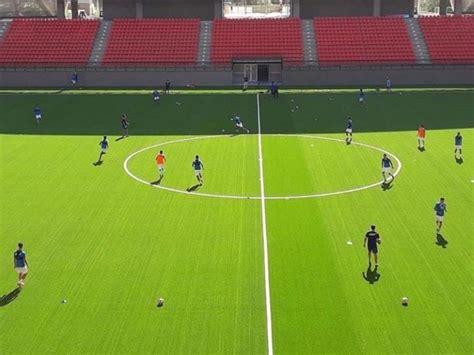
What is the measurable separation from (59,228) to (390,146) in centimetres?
2285

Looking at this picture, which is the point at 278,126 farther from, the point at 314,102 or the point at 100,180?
the point at 100,180

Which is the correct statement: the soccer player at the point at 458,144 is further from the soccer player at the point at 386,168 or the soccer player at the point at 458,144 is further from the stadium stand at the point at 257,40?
the stadium stand at the point at 257,40

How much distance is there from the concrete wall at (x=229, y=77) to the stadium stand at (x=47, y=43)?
3.07 metres

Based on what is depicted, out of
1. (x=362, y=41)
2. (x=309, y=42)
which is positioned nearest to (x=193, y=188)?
(x=309, y=42)

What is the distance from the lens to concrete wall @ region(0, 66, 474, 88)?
69.9 metres

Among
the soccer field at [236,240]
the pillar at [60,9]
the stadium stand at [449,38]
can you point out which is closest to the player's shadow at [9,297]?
the soccer field at [236,240]

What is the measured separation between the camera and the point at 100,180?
33875 mm

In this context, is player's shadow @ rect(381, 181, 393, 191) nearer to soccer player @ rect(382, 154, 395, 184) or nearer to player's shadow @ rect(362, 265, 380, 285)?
soccer player @ rect(382, 154, 395, 184)

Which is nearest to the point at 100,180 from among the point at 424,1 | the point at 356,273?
the point at 356,273

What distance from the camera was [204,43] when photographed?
77375 millimetres

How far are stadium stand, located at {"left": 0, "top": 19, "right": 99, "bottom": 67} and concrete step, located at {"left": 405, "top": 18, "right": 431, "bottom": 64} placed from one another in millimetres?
38820

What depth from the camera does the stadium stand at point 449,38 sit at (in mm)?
72812

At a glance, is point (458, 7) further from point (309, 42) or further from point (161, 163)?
point (161, 163)

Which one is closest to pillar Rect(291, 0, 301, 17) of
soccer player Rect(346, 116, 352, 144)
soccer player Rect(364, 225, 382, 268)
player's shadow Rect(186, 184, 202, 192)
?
soccer player Rect(346, 116, 352, 144)
